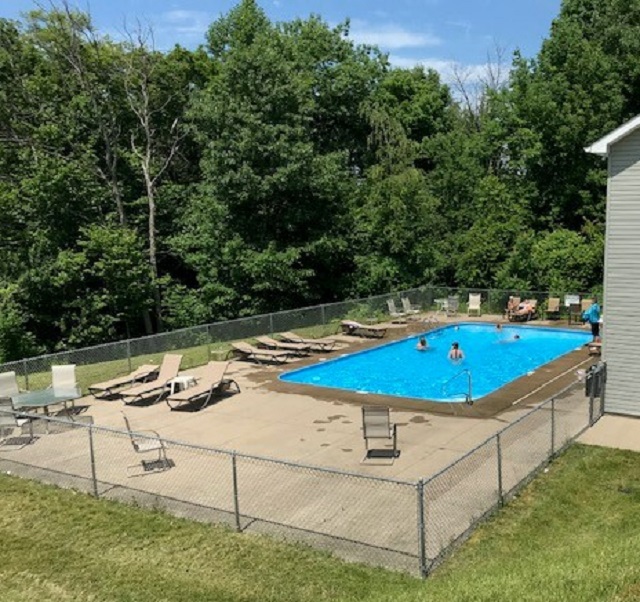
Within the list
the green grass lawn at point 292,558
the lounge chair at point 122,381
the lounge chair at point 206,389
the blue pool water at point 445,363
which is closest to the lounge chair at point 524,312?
the blue pool water at point 445,363

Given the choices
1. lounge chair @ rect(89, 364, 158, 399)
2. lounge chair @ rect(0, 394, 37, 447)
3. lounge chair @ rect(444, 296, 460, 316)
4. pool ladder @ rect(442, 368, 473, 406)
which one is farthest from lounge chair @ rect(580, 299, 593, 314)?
lounge chair @ rect(0, 394, 37, 447)

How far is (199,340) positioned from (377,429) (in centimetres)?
1120

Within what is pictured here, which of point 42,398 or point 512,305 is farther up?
point 42,398

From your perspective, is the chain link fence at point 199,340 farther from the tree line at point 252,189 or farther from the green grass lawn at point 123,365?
the tree line at point 252,189

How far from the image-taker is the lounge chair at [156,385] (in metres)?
17.6

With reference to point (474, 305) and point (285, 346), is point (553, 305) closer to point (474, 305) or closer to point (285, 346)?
point (474, 305)

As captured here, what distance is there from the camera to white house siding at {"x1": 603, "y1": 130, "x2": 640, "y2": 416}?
14.4 meters

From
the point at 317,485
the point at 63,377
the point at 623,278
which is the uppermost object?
the point at 623,278

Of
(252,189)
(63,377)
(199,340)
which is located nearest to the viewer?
(63,377)

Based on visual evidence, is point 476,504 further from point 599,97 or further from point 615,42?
point 615,42

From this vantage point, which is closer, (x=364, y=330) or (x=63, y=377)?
(x=63, y=377)

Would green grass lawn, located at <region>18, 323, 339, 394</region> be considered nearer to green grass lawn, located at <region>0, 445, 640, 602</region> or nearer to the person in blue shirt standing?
green grass lawn, located at <region>0, 445, 640, 602</region>

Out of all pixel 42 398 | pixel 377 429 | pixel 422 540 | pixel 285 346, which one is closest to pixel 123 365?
pixel 285 346

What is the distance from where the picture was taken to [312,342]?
23922 millimetres
